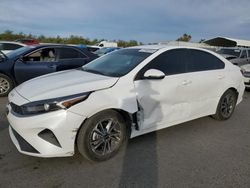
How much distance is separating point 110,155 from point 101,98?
2.72 ft

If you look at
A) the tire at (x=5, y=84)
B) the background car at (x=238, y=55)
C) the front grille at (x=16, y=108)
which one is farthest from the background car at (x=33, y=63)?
the background car at (x=238, y=55)

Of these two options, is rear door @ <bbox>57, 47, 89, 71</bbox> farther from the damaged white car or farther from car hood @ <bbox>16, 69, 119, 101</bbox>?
car hood @ <bbox>16, 69, 119, 101</bbox>

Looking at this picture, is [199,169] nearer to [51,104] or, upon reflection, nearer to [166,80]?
[166,80]

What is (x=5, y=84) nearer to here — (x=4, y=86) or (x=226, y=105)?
(x=4, y=86)

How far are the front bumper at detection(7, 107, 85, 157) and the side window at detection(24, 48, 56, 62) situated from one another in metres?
4.59

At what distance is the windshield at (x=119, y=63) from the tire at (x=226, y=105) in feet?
6.66

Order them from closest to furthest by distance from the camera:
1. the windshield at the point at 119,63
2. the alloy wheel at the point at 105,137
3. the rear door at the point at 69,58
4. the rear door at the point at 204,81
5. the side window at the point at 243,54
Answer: the alloy wheel at the point at 105,137
the windshield at the point at 119,63
the rear door at the point at 204,81
the rear door at the point at 69,58
the side window at the point at 243,54

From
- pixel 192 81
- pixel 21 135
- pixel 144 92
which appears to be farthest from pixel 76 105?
pixel 192 81

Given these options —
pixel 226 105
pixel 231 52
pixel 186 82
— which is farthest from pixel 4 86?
pixel 231 52

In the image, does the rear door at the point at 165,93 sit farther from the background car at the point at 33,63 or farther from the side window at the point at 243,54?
the side window at the point at 243,54

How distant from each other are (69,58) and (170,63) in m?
4.33

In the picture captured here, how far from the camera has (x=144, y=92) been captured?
142 inches

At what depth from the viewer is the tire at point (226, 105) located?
16.6 feet

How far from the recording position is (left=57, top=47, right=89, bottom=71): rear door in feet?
24.4
